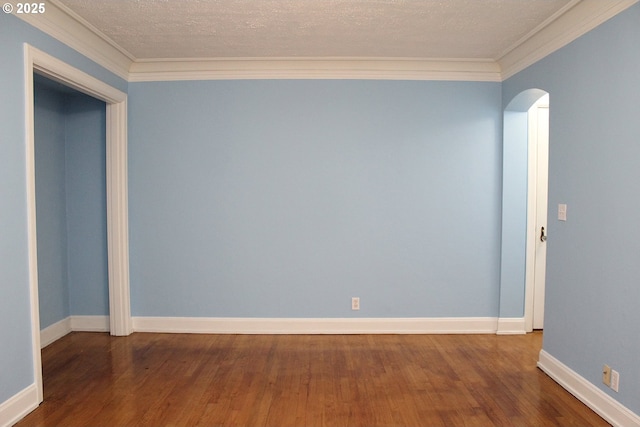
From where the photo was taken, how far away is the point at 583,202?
2645mm

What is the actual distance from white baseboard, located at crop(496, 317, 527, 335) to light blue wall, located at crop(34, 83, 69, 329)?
4264mm

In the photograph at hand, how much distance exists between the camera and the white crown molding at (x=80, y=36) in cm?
258

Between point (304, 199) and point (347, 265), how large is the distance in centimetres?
76

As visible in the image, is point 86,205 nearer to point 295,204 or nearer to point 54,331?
point 54,331

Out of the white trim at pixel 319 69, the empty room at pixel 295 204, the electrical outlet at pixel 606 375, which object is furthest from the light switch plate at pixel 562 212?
the white trim at pixel 319 69

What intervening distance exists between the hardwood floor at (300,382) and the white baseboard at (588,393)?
6 centimetres

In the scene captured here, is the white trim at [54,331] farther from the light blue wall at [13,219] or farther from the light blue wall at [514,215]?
the light blue wall at [514,215]

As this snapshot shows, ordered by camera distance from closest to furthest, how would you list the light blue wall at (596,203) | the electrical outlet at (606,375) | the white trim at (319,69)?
the light blue wall at (596,203) < the electrical outlet at (606,375) < the white trim at (319,69)

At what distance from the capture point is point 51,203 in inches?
149

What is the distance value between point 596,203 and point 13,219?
11.9 ft

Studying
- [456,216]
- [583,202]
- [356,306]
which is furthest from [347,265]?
[583,202]

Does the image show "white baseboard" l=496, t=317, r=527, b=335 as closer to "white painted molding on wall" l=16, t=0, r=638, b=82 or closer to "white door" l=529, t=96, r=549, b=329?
"white door" l=529, t=96, r=549, b=329

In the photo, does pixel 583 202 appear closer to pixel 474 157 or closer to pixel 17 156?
pixel 474 157

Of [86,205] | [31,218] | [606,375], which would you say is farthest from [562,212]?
[86,205]
